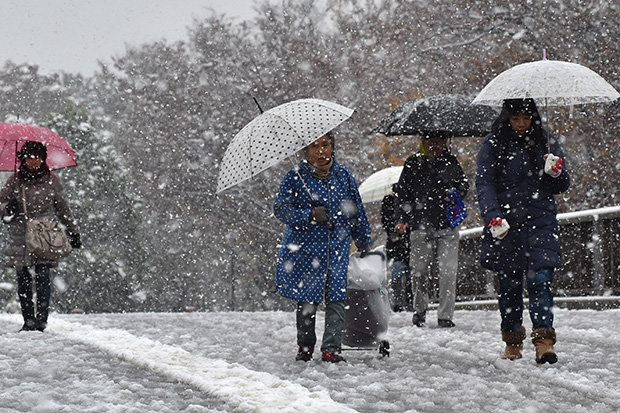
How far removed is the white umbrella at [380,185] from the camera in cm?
1498

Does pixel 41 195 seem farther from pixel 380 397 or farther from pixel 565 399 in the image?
pixel 565 399

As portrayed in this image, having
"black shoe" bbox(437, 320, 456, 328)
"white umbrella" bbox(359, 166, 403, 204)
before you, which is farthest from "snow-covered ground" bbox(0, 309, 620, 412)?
"white umbrella" bbox(359, 166, 403, 204)

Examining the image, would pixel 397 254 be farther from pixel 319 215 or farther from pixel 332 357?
pixel 319 215

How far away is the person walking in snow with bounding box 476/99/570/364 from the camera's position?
21.7 ft

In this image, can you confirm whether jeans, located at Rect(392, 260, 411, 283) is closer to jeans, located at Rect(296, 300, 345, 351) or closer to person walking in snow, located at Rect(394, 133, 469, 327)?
person walking in snow, located at Rect(394, 133, 469, 327)

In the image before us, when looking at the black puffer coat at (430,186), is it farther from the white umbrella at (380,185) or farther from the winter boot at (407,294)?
the white umbrella at (380,185)

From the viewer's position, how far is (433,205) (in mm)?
9562

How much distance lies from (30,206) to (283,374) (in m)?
4.10

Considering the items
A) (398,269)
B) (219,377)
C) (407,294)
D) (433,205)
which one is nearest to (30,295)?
(433,205)

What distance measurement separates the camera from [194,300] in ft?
112

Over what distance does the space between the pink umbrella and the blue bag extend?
369 centimetres

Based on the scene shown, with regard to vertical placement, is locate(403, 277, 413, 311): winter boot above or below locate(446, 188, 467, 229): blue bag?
below

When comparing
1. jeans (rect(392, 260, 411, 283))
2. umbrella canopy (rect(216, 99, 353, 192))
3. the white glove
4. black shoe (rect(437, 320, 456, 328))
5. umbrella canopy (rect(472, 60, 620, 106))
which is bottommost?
black shoe (rect(437, 320, 456, 328))

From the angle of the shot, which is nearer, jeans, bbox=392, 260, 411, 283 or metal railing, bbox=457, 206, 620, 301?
metal railing, bbox=457, 206, 620, 301
